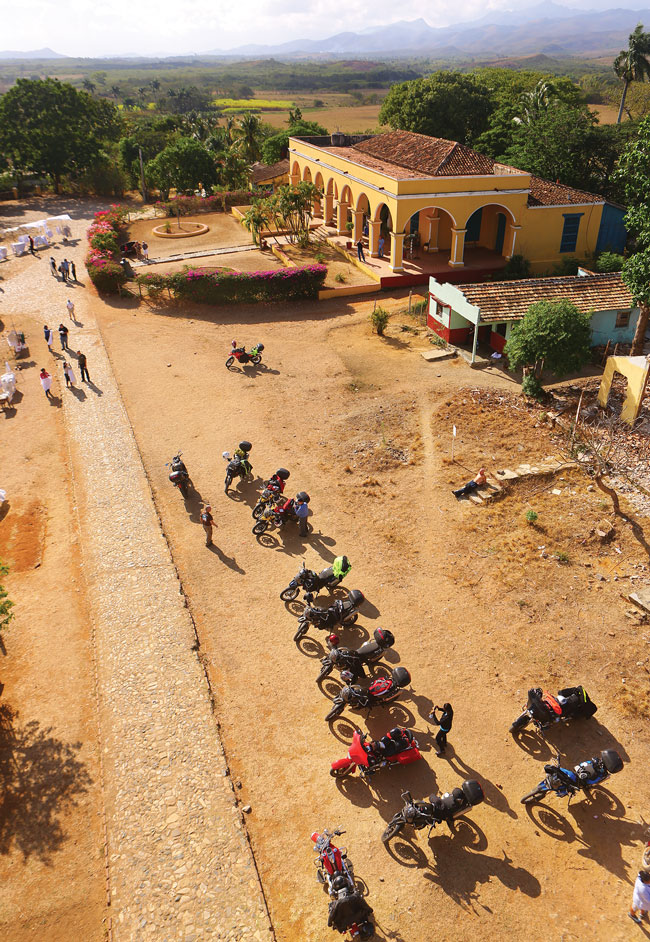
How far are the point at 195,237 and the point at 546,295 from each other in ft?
85.2

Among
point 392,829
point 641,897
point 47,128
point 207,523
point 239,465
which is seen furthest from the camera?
point 47,128

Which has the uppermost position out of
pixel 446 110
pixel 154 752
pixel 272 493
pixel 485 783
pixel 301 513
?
pixel 446 110

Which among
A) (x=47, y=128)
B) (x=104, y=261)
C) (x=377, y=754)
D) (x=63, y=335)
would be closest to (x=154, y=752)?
(x=377, y=754)

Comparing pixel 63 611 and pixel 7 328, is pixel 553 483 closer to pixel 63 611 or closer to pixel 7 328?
pixel 63 611

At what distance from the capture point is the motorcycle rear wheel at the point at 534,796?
29.9ft

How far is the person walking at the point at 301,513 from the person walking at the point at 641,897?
9065mm

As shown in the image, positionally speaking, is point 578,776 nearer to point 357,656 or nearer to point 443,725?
point 443,725

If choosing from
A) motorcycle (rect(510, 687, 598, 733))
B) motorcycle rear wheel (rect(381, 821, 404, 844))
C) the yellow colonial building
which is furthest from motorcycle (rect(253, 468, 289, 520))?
the yellow colonial building

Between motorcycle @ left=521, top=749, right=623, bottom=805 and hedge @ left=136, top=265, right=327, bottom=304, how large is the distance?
81.1ft

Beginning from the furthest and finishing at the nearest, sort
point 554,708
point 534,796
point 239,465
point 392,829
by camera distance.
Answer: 1. point 239,465
2. point 554,708
3. point 534,796
4. point 392,829

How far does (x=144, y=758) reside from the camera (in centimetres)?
975

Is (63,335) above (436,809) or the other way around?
above

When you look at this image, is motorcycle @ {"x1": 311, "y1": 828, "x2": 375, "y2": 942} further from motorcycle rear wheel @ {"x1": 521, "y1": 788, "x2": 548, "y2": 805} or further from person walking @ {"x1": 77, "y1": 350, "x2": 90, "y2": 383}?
person walking @ {"x1": 77, "y1": 350, "x2": 90, "y2": 383}

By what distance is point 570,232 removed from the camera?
105 feet
